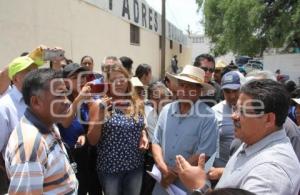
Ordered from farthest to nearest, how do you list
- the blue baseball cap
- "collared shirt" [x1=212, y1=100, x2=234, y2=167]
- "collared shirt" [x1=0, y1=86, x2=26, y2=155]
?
the blue baseball cap
"collared shirt" [x1=212, y1=100, x2=234, y2=167]
"collared shirt" [x1=0, y1=86, x2=26, y2=155]

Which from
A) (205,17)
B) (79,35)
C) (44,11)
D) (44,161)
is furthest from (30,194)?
(205,17)

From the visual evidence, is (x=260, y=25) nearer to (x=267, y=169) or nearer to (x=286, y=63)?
(x=286, y=63)

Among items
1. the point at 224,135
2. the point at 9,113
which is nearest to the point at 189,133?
the point at 224,135

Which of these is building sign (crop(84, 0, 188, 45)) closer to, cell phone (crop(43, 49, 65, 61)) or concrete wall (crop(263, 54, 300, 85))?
concrete wall (crop(263, 54, 300, 85))

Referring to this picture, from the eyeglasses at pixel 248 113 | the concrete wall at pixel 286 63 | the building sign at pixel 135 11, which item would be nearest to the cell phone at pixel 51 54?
the eyeglasses at pixel 248 113

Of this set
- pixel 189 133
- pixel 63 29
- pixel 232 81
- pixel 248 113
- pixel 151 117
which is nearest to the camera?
pixel 248 113

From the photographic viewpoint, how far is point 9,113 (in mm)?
3188

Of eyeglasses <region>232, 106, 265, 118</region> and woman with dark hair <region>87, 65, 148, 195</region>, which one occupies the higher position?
eyeglasses <region>232, 106, 265, 118</region>

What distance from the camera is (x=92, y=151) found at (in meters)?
3.76

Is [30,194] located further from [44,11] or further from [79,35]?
[79,35]

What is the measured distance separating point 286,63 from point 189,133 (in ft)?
49.5

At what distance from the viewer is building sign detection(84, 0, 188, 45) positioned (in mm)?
13252

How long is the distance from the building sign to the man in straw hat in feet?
27.9

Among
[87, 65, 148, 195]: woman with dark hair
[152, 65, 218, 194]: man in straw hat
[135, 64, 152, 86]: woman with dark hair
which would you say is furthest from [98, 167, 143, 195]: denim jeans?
[135, 64, 152, 86]: woman with dark hair
